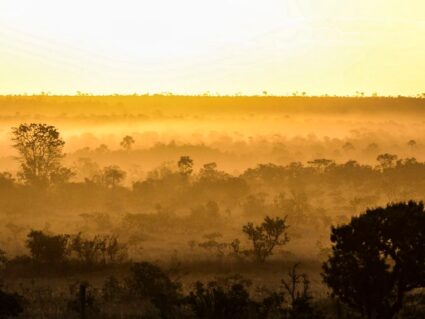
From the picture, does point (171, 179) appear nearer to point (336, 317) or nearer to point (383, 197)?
point (383, 197)

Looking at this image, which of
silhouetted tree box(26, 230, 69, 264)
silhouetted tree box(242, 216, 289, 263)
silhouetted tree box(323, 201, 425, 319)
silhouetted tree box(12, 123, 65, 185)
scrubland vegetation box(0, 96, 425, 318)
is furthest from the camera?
silhouetted tree box(12, 123, 65, 185)

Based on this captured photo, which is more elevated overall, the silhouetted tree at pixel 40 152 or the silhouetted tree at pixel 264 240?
the silhouetted tree at pixel 40 152

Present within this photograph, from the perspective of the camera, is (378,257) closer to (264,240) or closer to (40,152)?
(264,240)

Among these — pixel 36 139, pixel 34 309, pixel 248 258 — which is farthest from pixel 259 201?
pixel 34 309

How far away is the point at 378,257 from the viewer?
2450 cm

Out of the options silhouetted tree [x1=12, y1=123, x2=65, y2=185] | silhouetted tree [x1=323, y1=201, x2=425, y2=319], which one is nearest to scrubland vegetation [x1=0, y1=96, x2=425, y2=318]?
silhouetted tree [x1=323, y1=201, x2=425, y2=319]

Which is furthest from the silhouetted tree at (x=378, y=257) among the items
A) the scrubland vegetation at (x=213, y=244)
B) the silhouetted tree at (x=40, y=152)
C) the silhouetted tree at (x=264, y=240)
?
Result: the silhouetted tree at (x=40, y=152)

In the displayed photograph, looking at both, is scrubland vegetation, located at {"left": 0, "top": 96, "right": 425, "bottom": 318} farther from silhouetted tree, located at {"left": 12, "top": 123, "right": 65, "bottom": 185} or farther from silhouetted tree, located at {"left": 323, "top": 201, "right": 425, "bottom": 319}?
silhouetted tree, located at {"left": 12, "top": 123, "right": 65, "bottom": 185}

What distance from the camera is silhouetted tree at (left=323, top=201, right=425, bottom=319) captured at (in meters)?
24.3

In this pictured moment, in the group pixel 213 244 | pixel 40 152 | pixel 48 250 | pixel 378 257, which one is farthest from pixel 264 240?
pixel 40 152

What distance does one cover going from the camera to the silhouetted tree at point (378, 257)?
24.3 m

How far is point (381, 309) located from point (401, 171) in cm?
6769

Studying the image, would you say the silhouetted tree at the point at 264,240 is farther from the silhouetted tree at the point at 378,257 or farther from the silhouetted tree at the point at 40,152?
the silhouetted tree at the point at 40,152

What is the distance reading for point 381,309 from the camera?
969 inches
